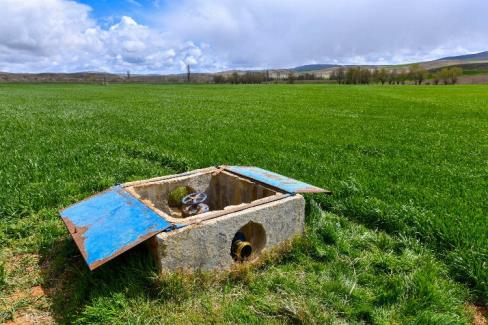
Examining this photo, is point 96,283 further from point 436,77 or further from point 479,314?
point 436,77

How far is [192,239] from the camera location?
395 centimetres

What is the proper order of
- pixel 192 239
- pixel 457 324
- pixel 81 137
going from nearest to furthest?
pixel 457 324 → pixel 192 239 → pixel 81 137

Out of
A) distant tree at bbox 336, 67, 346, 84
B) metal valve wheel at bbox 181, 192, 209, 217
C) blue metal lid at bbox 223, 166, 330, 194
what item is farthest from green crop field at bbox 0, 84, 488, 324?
distant tree at bbox 336, 67, 346, 84

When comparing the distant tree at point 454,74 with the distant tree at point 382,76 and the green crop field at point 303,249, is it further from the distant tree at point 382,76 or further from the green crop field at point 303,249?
the green crop field at point 303,249

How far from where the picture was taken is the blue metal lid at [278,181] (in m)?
5.08

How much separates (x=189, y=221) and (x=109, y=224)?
941mm

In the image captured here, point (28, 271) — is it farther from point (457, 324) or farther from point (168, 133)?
point (168, 133)

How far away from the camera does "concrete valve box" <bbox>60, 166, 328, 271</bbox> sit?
386 centimetres

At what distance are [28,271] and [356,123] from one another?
48.8 ft

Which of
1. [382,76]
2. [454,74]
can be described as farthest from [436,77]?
[382,76]

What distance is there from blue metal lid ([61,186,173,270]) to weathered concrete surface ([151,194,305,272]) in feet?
0.70

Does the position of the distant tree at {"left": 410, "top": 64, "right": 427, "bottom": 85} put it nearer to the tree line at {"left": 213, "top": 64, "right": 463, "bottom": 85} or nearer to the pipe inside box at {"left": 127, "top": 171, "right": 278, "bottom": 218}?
the tree line at {"left": 213, "top": 64, "right": 463, "bottom": 85}

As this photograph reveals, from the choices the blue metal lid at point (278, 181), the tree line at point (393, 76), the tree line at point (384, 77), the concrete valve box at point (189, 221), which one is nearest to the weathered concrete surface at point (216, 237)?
the concrete valve box at point (189, 221)

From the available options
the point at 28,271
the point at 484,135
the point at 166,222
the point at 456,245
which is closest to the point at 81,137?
the point at 28,271
